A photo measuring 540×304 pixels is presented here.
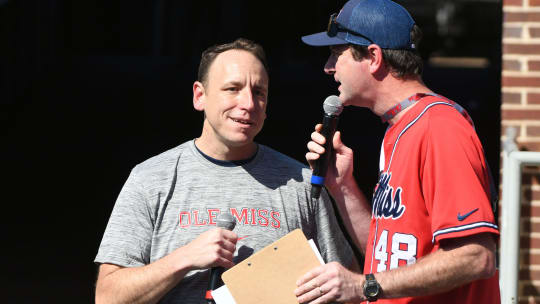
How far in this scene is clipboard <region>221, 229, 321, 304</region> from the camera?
2.64m

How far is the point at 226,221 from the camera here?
2.73 m

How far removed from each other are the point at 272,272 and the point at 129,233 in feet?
1.91

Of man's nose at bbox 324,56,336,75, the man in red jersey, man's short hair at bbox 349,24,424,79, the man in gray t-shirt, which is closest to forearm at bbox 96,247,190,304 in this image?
the man in gray t-shirt

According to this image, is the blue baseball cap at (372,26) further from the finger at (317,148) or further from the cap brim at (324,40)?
the finger at (317,148)

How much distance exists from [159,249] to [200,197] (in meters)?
0.25

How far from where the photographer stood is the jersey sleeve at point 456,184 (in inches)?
95.6

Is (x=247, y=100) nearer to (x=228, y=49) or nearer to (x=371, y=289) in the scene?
(x=228, y=49)

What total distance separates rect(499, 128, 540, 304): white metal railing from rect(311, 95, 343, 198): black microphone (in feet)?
4.52

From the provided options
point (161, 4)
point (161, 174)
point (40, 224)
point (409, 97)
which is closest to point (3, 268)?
point (40, 224)

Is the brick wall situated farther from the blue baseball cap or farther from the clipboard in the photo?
the clipboard

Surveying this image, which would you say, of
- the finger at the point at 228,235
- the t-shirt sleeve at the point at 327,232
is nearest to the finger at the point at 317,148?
the t-shirt sleeve at the point at 327,232

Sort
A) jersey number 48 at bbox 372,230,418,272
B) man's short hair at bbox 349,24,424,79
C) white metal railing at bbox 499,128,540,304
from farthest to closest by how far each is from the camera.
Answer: white metal railing at bbox 499,128,540,304 → man's short hair at bbox 349,24,424,79 → jersey number 48 at bbox 372,230,418,272

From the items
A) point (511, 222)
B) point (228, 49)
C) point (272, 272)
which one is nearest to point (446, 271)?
point (272, 272)

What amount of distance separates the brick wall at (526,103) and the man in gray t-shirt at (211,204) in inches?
65.2
